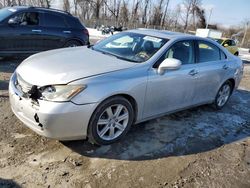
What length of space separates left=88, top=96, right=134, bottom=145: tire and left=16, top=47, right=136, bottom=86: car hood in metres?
0.44

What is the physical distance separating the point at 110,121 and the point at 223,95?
10.6 feet

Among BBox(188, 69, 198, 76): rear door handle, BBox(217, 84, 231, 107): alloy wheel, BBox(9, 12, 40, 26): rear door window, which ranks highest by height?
BBox(9, 12, 40, 26): rear door window

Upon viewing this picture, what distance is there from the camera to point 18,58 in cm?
882

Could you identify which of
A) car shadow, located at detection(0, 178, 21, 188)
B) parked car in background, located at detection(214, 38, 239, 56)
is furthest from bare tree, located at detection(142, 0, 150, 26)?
car shadow, located at detection(0, 178, 21, 188)

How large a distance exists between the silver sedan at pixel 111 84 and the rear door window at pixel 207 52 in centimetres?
2

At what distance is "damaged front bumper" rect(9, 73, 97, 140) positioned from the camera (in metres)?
3.23

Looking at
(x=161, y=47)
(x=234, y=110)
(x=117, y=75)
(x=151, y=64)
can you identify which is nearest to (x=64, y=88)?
(x=117, y=75)

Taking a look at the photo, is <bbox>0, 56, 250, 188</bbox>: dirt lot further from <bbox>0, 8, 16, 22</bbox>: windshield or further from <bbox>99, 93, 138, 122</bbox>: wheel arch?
<bbox>0, 8, 16, 22</bbox>: windshield

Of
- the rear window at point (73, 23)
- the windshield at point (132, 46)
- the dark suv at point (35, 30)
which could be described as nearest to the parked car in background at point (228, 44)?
the rear window at point (73, 23)

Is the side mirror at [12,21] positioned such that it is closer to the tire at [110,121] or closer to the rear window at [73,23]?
the rear window at [73,23]

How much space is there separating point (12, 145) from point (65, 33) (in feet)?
18.8

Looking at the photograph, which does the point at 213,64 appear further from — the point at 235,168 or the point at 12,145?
the point at 12,145

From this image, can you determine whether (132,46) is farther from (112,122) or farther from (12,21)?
(12,21)

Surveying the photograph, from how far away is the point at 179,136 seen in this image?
14.7ft
